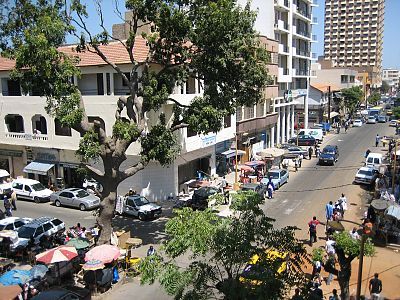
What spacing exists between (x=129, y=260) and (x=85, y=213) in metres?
9.74

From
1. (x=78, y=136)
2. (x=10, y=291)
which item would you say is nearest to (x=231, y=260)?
(x=10, y=291)

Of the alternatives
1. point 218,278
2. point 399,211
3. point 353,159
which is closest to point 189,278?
point 218,278

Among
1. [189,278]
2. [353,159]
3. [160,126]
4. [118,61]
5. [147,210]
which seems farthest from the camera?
[353,159]

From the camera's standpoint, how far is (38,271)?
16266 millimetres

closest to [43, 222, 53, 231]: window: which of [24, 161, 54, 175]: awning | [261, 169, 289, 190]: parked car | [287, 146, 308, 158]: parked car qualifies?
[24, 161, 54, 175]: awning

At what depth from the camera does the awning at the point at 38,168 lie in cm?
3275

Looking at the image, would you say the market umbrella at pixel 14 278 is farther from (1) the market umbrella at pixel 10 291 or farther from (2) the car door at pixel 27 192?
(2) the car door at pixel 27 192

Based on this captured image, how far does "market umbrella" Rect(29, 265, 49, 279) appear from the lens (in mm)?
16080

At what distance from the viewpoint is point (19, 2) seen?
18.9 meters

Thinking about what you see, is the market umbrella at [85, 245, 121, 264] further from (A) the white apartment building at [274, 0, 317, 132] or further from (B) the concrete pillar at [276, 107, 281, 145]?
(B) the concrete pillar at [276, 107, 281, 145]

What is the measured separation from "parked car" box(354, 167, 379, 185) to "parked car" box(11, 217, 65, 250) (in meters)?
24.3

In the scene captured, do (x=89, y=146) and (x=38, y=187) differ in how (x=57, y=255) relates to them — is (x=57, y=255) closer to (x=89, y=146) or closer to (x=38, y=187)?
(x=89, y=146)

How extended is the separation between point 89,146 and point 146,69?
17.2ft

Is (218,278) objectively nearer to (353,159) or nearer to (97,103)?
(97,103)
